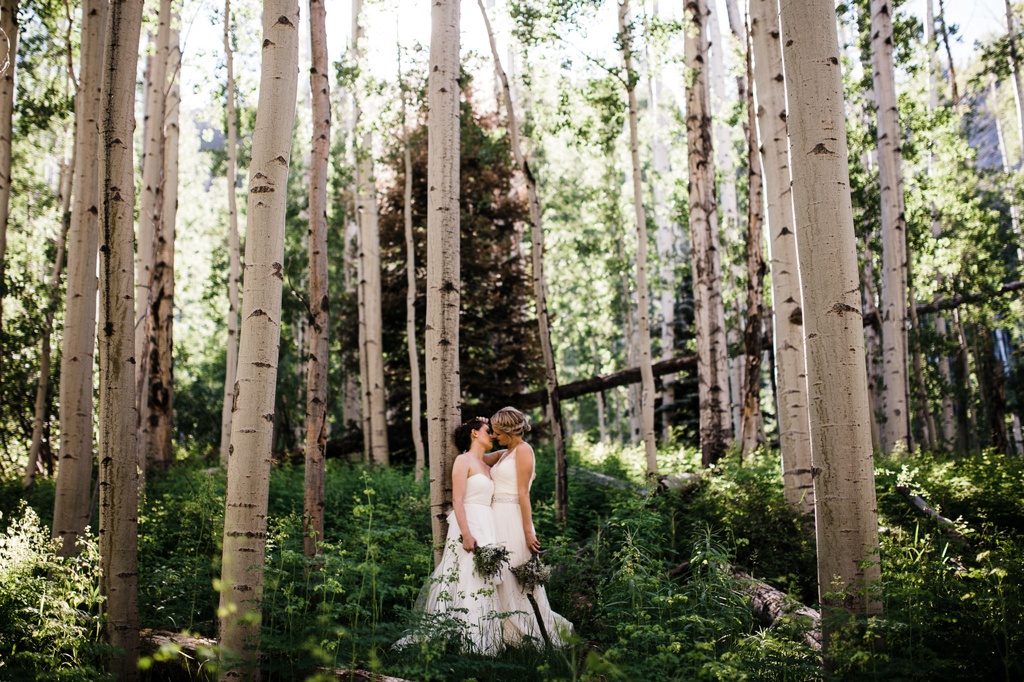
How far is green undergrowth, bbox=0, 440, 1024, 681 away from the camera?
356cm

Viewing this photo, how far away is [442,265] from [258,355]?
216 centimetres

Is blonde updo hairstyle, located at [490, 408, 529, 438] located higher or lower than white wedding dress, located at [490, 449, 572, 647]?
higher

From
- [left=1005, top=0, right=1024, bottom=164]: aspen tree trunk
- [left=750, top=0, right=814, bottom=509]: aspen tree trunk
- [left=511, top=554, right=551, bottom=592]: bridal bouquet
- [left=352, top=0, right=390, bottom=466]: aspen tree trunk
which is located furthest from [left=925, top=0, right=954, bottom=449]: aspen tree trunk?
[left=511, top=554, right=551, bottom=592]: bridal bouquet

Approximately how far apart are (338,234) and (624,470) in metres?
12.8

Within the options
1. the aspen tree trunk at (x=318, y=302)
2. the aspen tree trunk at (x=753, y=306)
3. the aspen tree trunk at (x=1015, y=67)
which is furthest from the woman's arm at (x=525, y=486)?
the aspen tree trunk at (x=1015, y=67)

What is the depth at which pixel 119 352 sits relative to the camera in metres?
4.80

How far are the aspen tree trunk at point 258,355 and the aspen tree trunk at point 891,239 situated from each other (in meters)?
10.3

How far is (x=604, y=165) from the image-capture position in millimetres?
21859

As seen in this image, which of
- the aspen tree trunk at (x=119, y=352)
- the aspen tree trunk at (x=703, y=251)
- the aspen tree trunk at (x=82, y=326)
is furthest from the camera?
the aspen tree trunk at (x=703, y=251)

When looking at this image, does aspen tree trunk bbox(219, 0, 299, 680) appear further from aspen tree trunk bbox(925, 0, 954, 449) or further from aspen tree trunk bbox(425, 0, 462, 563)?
aspen tree trunk bbox(925, 0, 954, 449)

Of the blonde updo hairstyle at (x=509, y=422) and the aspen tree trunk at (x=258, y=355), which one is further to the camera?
the blonde updo hairstyle at (x=509, y=422)

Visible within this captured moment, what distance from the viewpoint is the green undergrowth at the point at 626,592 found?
11.7 ft

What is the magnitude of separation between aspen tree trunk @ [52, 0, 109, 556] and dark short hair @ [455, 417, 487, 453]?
270 cm

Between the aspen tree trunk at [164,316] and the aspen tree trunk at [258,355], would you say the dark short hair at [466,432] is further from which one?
the aspen tree trunk at [164,316]
